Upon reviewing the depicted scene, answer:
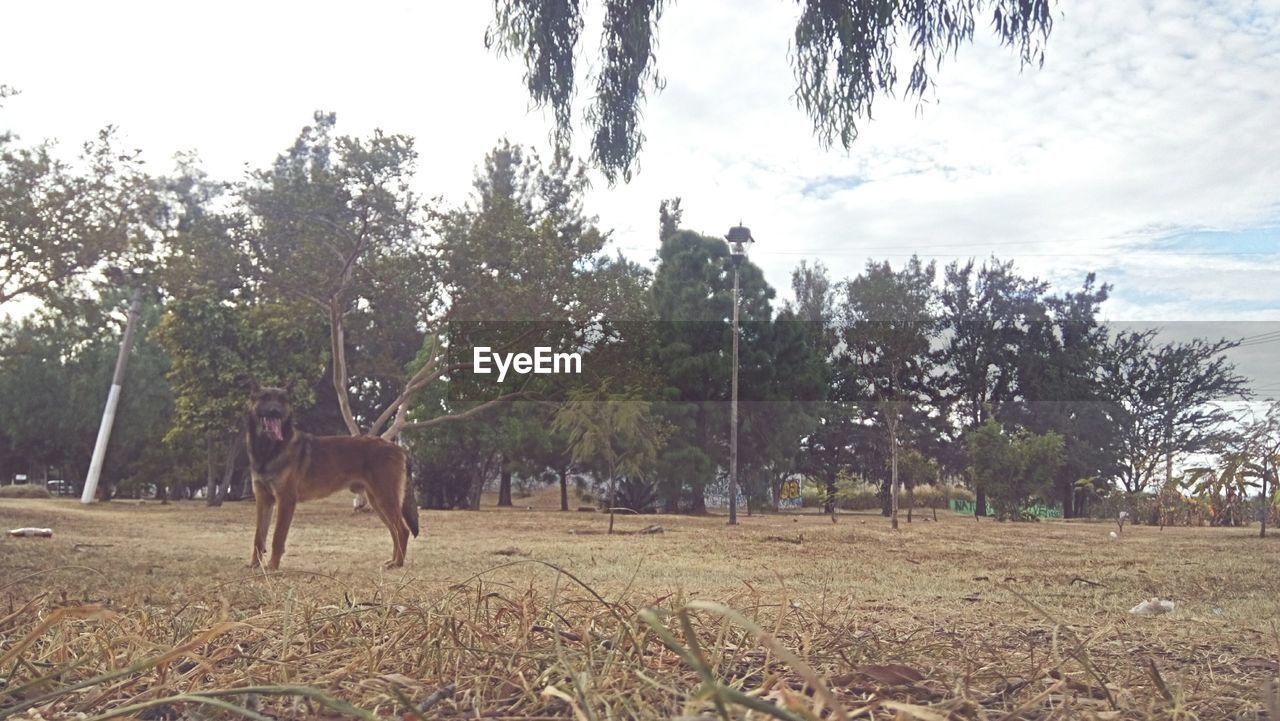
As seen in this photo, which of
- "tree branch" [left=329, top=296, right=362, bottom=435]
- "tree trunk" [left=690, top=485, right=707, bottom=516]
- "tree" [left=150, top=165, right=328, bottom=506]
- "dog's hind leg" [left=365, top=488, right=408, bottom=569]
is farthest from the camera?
"tree trunk" [left=690, top=485, right=707, bottom=516]

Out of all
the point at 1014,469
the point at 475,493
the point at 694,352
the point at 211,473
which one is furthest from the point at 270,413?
the point at 211,473

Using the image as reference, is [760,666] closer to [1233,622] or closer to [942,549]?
[1233,622]

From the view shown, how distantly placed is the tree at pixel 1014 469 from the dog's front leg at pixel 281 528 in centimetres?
1471

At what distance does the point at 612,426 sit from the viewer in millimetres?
16031

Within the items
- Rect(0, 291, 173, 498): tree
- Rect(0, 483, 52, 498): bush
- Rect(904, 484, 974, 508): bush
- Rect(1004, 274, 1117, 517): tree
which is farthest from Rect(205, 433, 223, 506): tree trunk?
Rect(1004, 274, 1117, 517): tree

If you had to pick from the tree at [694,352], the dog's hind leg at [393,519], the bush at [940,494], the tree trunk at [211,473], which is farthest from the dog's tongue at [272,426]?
the bush at [940,494]

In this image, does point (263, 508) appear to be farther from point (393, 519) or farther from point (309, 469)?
point (393, 519)

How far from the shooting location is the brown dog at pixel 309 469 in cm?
517

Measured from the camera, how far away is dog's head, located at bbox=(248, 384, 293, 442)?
5082 millimetres

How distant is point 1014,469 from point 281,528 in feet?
49.5

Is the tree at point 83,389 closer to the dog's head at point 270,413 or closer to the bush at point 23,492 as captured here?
the bush at point 23,492

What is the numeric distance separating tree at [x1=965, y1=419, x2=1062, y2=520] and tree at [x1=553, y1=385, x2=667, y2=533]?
619 cm

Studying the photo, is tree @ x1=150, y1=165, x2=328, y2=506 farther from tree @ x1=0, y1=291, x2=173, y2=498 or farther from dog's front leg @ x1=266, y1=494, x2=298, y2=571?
dog's front leg @ x1=266, y1=494, x2=298, y2=571

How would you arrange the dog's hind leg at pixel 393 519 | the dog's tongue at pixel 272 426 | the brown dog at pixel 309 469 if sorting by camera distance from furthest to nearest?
the dog's hind leg at pixel 393 519, the brown dog at pixel 309 469, the dog's tongue at pixel 272 426
